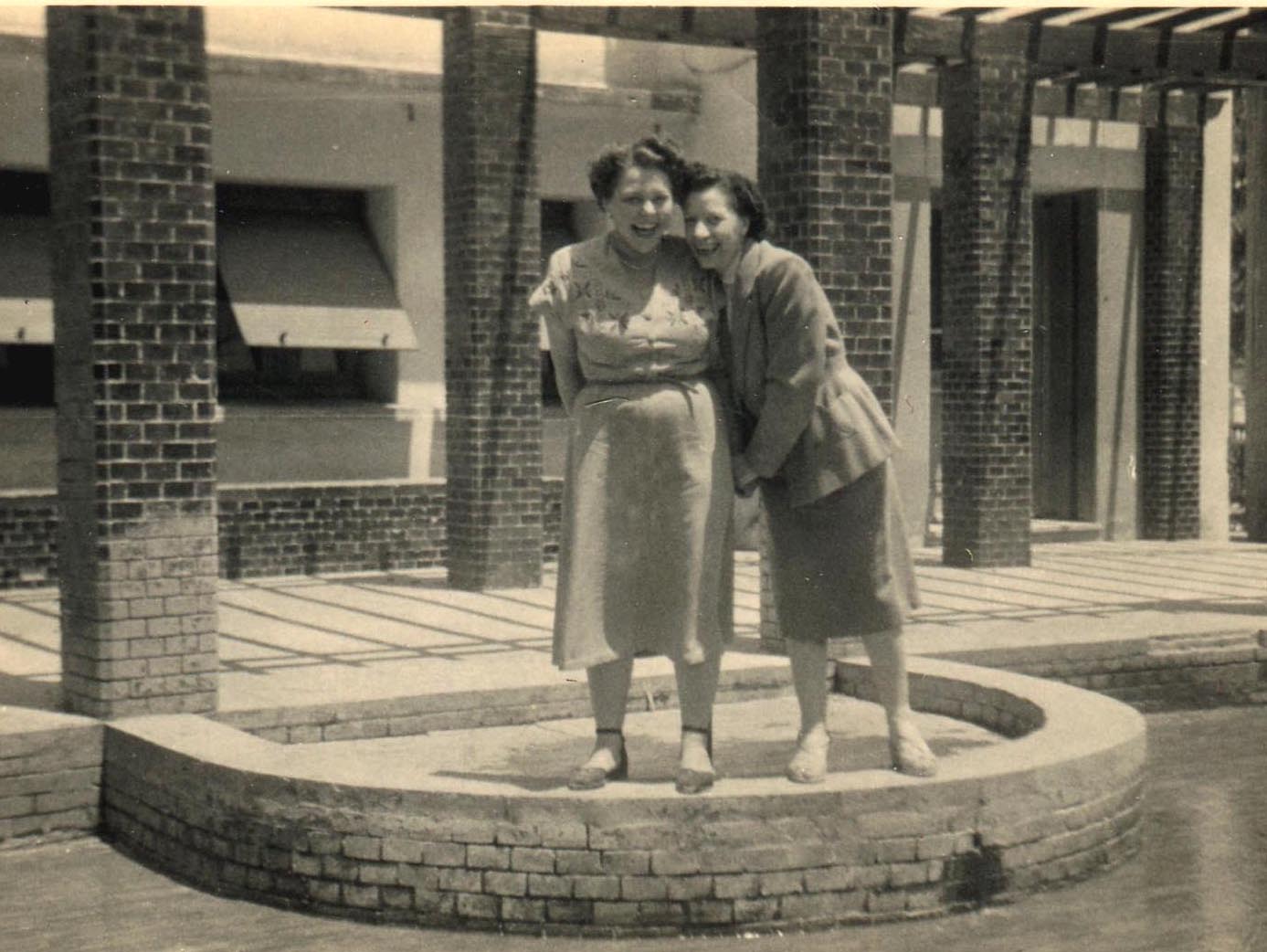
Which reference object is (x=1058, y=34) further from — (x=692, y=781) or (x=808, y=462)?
(x=692, y=781)

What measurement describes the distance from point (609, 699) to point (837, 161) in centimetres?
396

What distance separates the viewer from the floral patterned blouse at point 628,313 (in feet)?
17.6

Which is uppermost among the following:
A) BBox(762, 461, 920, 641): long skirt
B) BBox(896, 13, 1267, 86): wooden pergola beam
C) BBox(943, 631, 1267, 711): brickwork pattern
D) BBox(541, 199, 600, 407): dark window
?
BBox(896, 13, 1267, 86): wooden pergola beam

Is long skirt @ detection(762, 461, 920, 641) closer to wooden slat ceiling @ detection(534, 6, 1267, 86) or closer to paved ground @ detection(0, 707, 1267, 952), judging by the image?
paved ground @ detection(0, 707, 1267, 952)

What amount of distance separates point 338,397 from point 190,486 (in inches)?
311

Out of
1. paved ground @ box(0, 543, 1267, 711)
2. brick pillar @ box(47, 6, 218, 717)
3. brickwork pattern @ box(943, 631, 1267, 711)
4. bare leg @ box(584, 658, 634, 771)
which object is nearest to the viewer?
bare leg @ box(584, 658, 634, 771)

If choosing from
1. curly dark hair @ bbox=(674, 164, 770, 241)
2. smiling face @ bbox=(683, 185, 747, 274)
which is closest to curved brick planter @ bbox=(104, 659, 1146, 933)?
smiling face @ bbox=(683, 185, 747, 274)

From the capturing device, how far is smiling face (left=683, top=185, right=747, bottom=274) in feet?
17.6

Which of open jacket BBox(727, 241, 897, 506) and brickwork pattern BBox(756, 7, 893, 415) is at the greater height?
brickwork pattern BBox(756, 7, 893, 415)

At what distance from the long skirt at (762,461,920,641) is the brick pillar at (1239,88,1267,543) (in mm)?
12106

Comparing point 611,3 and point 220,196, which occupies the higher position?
point 611,3

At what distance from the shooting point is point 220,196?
14312mm

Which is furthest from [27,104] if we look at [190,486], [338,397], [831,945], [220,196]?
[831,945]

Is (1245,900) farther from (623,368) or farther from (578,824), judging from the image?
(623,368)
